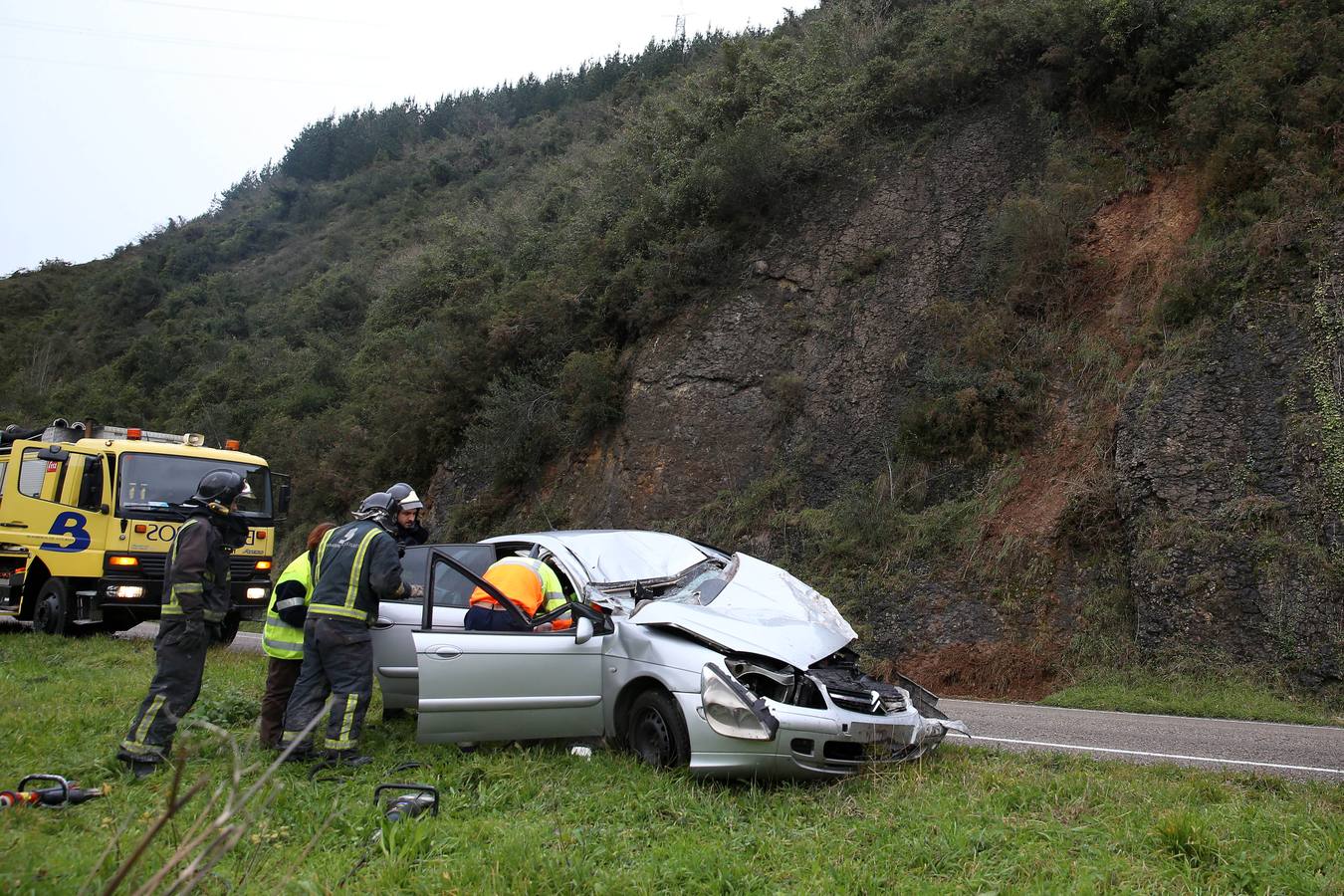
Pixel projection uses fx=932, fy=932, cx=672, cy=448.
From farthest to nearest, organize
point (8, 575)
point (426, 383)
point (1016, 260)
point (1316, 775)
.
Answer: point (426, 383)
point (1016, 260)
point (8, 575)
point (1316, 775)

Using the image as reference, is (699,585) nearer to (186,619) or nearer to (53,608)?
(186,619)

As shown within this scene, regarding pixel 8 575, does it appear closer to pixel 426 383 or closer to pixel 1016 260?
pixel 426 383

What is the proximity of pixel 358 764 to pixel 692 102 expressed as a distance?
22274 millimetres

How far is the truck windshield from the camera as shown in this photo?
11.9 meters

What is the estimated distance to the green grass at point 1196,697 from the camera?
9.66 m

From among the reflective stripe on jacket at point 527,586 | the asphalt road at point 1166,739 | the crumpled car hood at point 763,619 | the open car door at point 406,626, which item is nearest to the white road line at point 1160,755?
the asphalt road at point 1166,739

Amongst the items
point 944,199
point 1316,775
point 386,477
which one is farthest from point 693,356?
point 1316,775

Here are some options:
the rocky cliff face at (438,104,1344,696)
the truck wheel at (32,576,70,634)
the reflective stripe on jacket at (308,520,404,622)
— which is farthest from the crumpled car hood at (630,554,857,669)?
the truck wheel at (32,576,70,634)

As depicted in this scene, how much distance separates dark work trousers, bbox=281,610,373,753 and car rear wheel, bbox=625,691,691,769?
173 cm

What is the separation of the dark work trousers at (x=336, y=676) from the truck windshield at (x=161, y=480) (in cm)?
662

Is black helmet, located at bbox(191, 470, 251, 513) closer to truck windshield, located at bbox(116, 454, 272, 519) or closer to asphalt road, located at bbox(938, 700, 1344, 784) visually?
asphalt road, located at bbox(938, 700, 1344, 784)

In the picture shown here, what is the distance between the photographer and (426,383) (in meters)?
24.7

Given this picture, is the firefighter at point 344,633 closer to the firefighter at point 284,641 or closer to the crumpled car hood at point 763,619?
the firefighter at point 284,641

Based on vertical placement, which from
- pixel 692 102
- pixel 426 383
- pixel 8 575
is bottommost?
pixel 8 575
